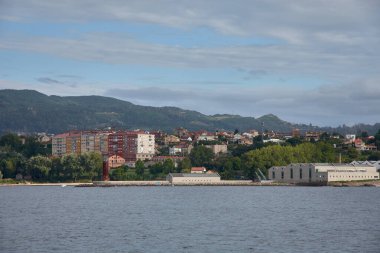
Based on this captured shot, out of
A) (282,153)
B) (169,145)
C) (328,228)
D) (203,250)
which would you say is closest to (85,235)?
(203,250)

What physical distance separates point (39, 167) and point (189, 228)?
72.1 m

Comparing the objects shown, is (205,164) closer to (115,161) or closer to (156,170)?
(156,170)

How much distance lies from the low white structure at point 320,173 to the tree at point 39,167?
2965 cm

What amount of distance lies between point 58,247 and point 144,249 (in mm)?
3342

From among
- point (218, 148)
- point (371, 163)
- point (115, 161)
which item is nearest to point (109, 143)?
point (218, 148)

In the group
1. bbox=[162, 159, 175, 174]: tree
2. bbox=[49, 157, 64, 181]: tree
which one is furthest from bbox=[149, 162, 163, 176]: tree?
bbox=[49, 157, 64, 181]: tree

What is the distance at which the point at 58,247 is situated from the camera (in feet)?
107

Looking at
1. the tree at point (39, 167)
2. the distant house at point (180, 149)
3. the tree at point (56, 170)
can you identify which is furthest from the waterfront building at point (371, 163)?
the distant house at point (180, 149)

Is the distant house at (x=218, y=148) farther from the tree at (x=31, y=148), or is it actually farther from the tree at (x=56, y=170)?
the tree at (x=56, y=170)

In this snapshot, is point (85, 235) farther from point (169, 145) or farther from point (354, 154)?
point (169, 145)

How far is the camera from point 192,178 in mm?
115688

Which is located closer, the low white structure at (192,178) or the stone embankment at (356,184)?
the stone embankment at (356,184)

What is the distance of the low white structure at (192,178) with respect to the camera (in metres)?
114

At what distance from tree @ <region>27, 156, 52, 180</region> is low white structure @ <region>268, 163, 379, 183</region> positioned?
29.7 m
